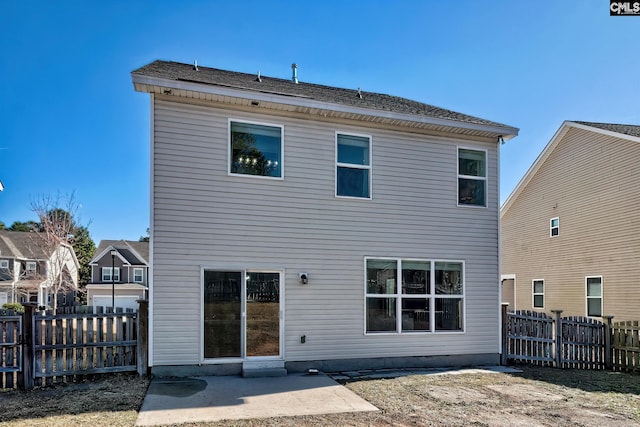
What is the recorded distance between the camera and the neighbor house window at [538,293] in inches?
656

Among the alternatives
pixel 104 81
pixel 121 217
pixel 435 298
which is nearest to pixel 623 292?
pixel 435 298

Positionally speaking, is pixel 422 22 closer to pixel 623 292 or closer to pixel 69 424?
pixel 623 292

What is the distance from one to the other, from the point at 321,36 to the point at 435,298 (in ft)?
25.7

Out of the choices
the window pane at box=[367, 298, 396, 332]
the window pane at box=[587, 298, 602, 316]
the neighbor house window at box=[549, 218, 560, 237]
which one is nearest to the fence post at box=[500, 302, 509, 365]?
the window pane at box=[367, 298, 396, 332]

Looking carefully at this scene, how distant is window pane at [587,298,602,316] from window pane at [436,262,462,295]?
7.75 meters

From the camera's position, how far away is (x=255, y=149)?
330 inches

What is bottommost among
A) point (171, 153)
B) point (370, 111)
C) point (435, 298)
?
point (435, 298)

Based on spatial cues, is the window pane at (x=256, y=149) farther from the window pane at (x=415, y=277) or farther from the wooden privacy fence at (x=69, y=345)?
the window pane at (x=415, y=277)

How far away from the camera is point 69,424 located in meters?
4.93

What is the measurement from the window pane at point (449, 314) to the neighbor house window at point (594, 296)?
757cm

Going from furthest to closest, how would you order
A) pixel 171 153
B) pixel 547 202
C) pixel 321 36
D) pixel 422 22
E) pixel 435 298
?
pixel 547 202 → pixel 321 36 → pixel 422 22 → pixel 435 298 → pixel 171 153

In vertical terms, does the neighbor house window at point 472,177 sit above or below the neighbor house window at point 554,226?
above

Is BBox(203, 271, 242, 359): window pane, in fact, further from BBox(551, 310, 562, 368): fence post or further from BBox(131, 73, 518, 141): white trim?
BBox(551, 310, 562, 368): fence post

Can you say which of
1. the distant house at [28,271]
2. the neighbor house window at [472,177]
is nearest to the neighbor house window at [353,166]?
the neighbor house window at [472,177]
